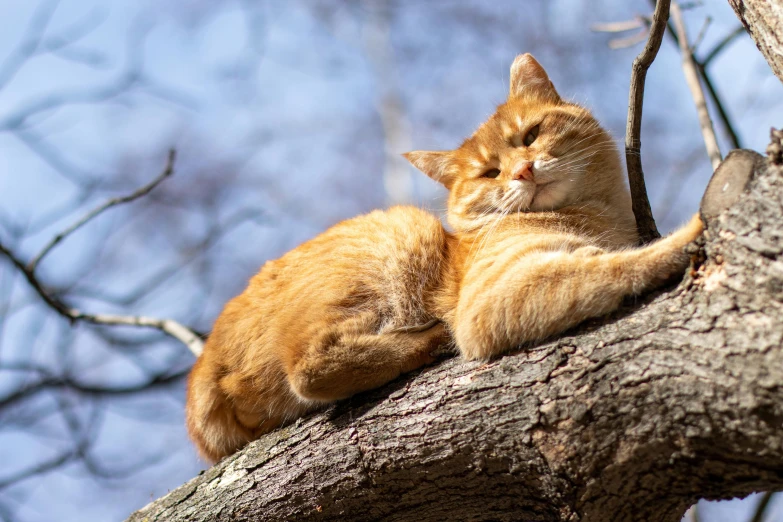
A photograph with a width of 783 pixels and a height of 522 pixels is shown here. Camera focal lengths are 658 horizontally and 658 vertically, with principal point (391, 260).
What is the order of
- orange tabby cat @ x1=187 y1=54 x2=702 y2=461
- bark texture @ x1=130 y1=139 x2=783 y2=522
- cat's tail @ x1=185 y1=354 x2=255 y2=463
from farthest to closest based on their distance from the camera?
cat's tail @ x1=185 y1=354 x2=255 y2=463 → orange tabby cat @ x1=187 y1=54 x2=702 y2=461 → bark texture @ x1=130 y1=139 x2=783 y2=522

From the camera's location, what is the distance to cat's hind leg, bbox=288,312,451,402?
245cm

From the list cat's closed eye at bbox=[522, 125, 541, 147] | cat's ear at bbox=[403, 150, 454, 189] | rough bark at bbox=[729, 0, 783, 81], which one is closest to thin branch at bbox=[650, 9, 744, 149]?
cat's closed eye at bbox=[522, 125, 541, 147]

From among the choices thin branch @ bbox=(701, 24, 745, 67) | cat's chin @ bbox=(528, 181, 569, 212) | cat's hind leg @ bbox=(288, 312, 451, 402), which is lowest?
cat's hind leg @ bbox=(288, 312, 451, 402)

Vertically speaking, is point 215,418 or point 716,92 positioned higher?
point 716,92

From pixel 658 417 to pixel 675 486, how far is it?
22 cm

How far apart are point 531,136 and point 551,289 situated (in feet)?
4.01

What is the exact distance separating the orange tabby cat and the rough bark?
0.59 meters

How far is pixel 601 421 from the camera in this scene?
174 centimetres

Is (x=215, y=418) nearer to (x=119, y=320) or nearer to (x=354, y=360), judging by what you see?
(x=354, y=360)

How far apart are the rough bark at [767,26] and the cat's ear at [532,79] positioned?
1.38 metres

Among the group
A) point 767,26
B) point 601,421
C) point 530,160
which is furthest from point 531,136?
point 601,421

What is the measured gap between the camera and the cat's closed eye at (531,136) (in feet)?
10.5

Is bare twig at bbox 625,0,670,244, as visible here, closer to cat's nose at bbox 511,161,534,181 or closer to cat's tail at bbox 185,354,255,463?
cat's nose at bbox 511,161,534,181

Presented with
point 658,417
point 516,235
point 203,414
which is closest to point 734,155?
point 658,417
